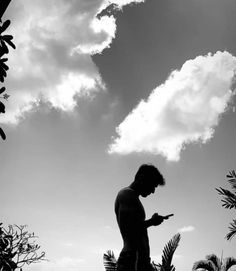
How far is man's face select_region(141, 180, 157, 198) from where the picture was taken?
9.48ft

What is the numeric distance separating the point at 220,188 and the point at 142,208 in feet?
18.5

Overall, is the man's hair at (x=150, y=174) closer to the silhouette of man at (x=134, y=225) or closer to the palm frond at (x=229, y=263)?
the silhouette of man at (x=134, y=225)

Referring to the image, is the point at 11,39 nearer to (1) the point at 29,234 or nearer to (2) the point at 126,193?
(2) the point at 126,193

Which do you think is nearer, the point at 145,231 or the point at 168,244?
the point at 145,231

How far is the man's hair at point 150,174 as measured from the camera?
2.91 metres

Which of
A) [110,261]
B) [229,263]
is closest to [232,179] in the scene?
[110,261]

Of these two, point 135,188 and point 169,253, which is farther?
point 169,253

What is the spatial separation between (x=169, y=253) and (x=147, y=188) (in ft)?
7.18

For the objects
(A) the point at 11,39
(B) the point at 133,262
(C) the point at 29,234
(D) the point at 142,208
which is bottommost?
(B) the point at 133,262

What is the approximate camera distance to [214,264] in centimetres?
1686

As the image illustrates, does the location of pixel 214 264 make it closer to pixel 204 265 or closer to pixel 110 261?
pixel 204 265

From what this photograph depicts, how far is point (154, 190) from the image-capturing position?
116 inches

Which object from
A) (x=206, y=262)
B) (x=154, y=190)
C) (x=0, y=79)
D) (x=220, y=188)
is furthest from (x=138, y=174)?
(x=206, y=262)

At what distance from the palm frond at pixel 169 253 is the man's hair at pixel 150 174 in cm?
200
